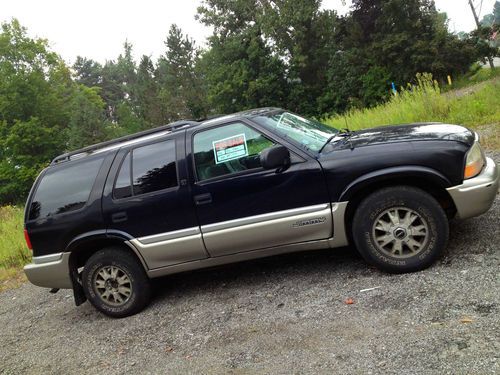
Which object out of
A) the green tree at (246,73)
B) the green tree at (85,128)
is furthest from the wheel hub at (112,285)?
the green tree at (246,73)

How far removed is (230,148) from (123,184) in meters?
1.27

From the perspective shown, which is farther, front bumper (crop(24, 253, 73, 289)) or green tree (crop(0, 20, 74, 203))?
green tree (crop(0, 20, 74, 203))

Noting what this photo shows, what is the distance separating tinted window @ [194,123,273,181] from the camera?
4379mm

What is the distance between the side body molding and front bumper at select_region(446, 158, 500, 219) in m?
0.12

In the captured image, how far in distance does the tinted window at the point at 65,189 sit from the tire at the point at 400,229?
293 cm

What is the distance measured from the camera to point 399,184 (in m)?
4.09

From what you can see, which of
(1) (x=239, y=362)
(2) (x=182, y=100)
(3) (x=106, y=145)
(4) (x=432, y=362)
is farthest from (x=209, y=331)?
(2) (x=182, y=100)

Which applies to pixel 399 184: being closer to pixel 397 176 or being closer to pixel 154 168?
pixel 397 176

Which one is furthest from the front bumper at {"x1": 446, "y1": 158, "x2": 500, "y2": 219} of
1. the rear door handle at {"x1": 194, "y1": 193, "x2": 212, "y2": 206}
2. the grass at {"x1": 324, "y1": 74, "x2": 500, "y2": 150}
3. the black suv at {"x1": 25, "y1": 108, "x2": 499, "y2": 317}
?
the grass at {"x1": 324, "y1": 74, "x2": 500, "y2": 150}

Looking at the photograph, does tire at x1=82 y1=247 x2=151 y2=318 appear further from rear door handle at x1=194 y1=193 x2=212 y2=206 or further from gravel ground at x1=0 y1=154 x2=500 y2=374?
rear door handle at x1=194 y1=193 x2=212 y2=206

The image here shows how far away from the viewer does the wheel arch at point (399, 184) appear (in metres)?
3.92

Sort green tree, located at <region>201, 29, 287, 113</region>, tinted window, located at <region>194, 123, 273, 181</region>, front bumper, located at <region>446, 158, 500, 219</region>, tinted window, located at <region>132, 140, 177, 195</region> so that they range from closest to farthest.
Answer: front bumper, located at <region>446, 158, 500, 219</region>, tinted window, located at <region>194, 123, 273, 181</region>, tinted window, located at <region>132, 140, 177, 195</region>, green tree, located at <region>201, 29, 287, 113</region>

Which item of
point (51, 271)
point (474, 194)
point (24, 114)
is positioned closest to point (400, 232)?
point (474, 194)

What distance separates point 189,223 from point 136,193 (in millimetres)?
679
